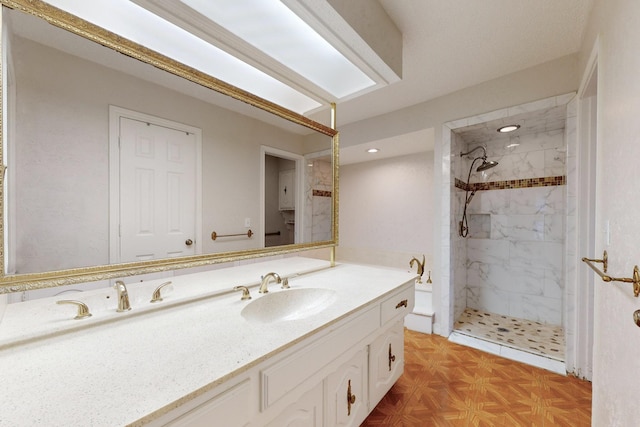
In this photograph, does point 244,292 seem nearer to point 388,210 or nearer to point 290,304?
point 290,304

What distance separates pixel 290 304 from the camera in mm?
1368

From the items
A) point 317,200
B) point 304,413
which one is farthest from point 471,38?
point 304,413

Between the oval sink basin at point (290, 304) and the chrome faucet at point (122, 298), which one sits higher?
the chrome faucet at point (122, 298)

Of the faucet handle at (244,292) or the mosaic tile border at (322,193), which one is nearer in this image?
the faucet handle at (244,292)

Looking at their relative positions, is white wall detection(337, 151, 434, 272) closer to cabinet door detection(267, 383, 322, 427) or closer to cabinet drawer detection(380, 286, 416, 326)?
cabinet drawer detection(380, 286, 416, 326)

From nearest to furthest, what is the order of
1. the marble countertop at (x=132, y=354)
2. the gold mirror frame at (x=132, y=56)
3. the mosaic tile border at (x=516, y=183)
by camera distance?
the marble countertop at (x=132, y=354) → the gold mirror frame at (x=132, y=56) → the mosaic tile border at (x=516, y=183)

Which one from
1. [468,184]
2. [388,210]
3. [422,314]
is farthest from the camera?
[388,210]

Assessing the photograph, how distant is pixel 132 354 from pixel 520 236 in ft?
11.8

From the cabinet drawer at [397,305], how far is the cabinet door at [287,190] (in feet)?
2.76

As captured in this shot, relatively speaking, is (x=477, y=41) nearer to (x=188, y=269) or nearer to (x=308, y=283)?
(x=308, y=283)

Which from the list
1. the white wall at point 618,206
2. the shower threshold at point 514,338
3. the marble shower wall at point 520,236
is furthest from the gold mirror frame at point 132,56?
the marble shower wall at point 520,236

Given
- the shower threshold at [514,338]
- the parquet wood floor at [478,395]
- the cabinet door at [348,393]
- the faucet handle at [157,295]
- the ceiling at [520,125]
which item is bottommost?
the parquet wood floor at [478,395]

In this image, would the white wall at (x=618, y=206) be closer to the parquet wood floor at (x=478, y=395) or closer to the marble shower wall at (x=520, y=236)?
the parquet wood floor at (x=478, y=395)

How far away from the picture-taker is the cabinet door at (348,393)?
Result: 1.09 metres
